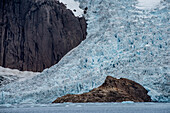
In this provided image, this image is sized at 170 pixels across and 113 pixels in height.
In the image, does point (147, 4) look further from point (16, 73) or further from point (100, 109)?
point (100, 109)

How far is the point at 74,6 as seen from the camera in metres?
34.8

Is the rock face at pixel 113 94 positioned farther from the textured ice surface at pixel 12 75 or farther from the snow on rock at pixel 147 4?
the snow on rock at pixel 147 4

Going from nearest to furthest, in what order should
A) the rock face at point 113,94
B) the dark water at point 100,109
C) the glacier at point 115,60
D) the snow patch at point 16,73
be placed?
the dark water at point 100,109, the rock face at point 113,94, the glacier at point 115,60, the snow patch at point 16,73

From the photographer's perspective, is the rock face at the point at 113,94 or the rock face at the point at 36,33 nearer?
the rock face at the point at 113,94

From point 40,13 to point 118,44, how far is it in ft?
34.1

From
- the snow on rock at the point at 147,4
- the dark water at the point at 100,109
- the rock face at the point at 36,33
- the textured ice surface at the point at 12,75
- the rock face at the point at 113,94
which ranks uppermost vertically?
the snow on rock at the point at 147,4

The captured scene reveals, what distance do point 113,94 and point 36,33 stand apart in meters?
12.8

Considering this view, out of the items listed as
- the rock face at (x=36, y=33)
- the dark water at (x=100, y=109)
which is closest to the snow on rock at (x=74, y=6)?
the rock face at (x=36, y=33)

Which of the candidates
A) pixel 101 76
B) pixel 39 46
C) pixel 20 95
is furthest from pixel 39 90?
pixel 39 46

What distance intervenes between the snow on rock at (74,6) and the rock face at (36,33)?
947 mm

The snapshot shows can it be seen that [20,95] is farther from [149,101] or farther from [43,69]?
[149,101]

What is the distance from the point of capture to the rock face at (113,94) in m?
22.0

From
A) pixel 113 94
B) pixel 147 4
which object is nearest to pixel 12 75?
pixel 113 94

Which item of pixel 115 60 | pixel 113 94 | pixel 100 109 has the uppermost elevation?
pixel 115 60
